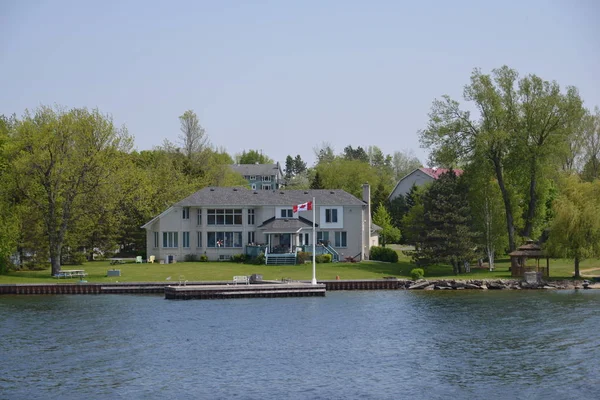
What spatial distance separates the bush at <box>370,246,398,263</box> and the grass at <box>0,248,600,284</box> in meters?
1.79

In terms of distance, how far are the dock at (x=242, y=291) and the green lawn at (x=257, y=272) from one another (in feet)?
20.7

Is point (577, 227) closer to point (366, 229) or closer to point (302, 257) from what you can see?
point (366, 229)

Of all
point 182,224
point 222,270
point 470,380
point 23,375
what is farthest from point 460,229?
point 23,375

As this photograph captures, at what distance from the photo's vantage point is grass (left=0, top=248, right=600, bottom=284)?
71.5 m

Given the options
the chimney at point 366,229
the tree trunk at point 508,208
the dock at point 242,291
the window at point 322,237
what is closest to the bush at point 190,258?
the window at point 322,237

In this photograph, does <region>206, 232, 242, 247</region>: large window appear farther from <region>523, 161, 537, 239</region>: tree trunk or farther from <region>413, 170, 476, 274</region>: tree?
<region>523, 161, 537, 239</region>: tree trunk

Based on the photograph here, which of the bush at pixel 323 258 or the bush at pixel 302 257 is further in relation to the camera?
the bush at pixel 323 258

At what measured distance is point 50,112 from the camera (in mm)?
75312

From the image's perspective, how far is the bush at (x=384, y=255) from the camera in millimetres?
85062

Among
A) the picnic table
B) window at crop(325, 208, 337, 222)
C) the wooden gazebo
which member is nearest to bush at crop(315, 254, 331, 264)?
window at crop(325, 208, 337, 222)

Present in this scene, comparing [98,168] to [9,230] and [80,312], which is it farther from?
[80,312]

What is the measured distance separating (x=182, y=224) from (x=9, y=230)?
746 inches

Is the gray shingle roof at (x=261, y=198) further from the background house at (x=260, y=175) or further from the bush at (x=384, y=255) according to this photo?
the background house at (x=260, y=175)

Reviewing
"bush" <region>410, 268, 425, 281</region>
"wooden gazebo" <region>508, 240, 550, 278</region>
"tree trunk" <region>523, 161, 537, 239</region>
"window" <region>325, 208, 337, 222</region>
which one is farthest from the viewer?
"window" <region>325, 208, 337, 222</region>
